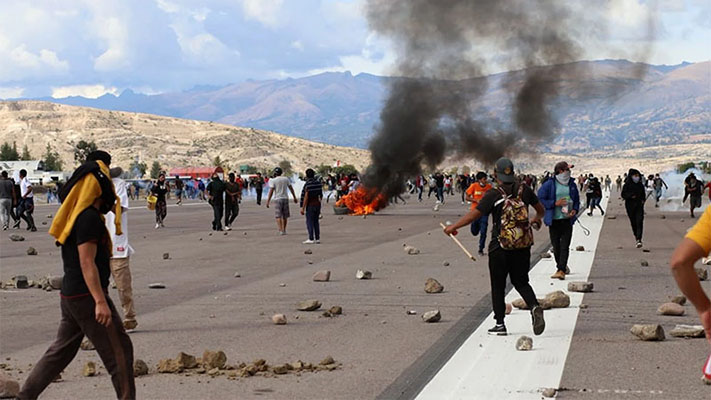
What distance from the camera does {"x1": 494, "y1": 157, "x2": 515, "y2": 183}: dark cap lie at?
370 inches

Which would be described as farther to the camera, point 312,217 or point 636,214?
point 312,217

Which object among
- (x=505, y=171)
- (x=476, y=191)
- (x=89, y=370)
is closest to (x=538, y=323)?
(x=505, y=171)

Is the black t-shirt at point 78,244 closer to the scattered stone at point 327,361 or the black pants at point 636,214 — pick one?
the scattered stone at point 327,361

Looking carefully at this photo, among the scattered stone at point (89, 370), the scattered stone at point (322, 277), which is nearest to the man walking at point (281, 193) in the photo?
the scattered stone at point (322, 277)

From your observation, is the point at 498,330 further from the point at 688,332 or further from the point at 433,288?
the point at 433,288

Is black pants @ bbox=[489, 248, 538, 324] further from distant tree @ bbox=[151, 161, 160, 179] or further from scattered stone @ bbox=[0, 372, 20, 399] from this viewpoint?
distant tree @ bbox=[151, 161, 160, 179]

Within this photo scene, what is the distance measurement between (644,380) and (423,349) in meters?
2.03

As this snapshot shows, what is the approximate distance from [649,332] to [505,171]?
1.98m

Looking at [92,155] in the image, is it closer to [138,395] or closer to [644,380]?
[138,395]

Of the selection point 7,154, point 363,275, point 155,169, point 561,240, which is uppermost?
point 7,154

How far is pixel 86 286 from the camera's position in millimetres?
5875

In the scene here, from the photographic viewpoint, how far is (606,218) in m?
33.2

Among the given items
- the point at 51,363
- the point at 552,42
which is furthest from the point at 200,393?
the point at 552,42

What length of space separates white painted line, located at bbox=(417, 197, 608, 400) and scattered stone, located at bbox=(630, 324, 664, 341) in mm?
604
